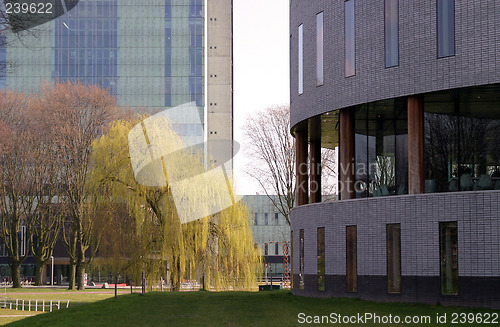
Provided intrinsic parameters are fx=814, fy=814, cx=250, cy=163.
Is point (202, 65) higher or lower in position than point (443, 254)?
higher

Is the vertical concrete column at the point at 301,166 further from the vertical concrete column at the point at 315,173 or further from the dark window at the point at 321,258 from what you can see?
the dark window at the point at 321,258

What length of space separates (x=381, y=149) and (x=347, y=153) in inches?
93.1

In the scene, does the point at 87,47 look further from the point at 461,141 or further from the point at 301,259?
the point at 461,141

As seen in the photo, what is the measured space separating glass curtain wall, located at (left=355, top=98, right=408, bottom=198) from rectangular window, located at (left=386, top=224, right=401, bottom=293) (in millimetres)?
3182

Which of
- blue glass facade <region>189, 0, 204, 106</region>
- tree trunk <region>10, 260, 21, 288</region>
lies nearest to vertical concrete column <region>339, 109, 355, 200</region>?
tree trunk <region>10, 260, 21, 288</region>

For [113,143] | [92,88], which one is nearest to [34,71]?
[92,88]

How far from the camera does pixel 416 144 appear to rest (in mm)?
28094

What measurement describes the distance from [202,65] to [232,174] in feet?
277

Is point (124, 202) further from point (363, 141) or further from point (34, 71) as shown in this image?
point (34, 71)

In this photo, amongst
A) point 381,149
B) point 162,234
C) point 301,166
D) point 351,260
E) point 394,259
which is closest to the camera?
point 394,259

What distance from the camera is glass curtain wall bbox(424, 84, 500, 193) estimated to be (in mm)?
27922

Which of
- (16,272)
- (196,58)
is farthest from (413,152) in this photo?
(196,58)

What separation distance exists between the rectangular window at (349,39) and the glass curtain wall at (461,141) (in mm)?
3087

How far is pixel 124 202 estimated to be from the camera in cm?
4103
